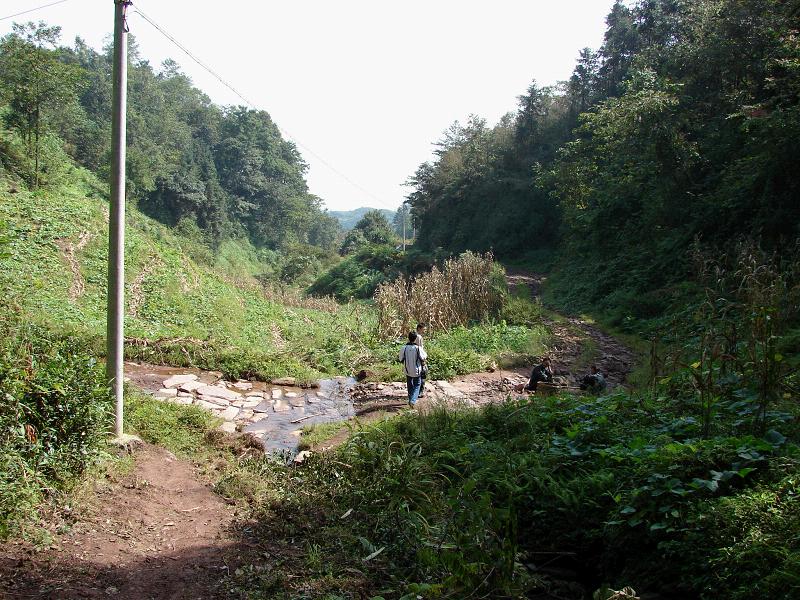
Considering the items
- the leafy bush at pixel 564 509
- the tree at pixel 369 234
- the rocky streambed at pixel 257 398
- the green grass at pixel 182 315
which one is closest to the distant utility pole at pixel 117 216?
the leafy bush at pixel 564 509

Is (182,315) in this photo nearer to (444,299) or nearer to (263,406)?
(444,299)

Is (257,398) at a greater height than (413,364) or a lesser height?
lesser

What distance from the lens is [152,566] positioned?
4.29 m

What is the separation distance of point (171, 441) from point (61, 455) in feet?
7.11

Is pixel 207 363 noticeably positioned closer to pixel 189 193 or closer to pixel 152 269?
pixel 152 269

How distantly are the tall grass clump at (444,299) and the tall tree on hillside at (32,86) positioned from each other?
16.5 metres

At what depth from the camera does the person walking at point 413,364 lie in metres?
9.45

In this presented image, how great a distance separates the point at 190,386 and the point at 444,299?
24.9ft

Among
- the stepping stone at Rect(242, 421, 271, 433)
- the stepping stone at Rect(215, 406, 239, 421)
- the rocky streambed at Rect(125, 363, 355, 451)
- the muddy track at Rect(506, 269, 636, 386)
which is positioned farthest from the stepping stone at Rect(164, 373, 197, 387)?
the muddy track at Rect(506, 269, 636, 386)

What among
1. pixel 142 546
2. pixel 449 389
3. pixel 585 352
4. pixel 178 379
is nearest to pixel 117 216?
pixel 142 546

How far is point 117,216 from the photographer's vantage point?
6.18 meters

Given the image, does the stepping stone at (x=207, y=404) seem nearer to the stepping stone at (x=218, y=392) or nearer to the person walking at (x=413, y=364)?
the stepping stone at (x=218, y=392)

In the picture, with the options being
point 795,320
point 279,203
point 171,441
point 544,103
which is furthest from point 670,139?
point 279,203

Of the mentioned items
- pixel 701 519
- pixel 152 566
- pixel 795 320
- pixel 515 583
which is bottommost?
pixel 152 566
